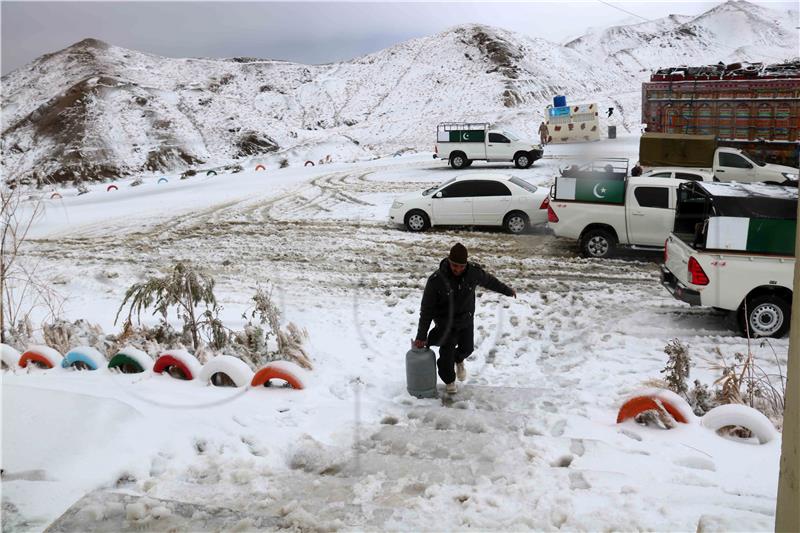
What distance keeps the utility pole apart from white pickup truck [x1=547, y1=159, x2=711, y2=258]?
10.4 metres

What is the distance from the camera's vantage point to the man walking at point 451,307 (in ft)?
22.6

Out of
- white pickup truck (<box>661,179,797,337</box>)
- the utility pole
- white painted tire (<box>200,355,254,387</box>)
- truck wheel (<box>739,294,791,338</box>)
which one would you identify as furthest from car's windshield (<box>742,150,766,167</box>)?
the utility pole

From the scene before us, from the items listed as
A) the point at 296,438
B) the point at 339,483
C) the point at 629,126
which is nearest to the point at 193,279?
the point at 296,438

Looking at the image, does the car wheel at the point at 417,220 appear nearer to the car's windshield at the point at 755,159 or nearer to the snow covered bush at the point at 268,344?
the snow covered bush at the point at 268,344

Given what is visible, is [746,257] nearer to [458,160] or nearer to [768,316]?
[768,316]

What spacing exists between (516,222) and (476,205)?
3.40 feet

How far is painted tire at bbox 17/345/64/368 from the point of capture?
8016mm

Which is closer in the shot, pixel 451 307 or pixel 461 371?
pixel 451 307

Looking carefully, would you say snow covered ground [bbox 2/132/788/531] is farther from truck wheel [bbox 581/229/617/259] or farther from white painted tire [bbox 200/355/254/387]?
truck wheel [bbox 581/229/617/259]

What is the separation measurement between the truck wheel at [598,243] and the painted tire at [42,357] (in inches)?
378

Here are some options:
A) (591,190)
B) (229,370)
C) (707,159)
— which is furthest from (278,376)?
(707,159)

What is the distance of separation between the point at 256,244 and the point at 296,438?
33.8 ft

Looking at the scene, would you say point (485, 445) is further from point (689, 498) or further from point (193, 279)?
point (193, 279)

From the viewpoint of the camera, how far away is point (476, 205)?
52.5 feet
